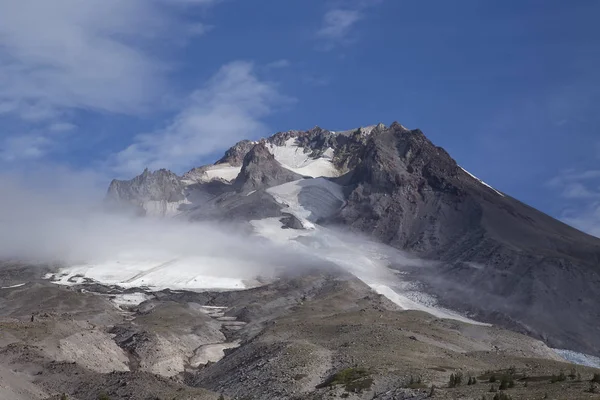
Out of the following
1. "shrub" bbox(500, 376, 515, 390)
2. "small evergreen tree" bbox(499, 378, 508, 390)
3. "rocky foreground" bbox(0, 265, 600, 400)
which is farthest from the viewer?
"rocky foreground" bbox(0, 265, 600, 400)

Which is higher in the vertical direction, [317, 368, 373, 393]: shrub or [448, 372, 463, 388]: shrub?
[448, 372, 463, 388]: shrub

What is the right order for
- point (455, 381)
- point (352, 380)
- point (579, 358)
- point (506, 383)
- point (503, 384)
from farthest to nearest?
point (579, 358), point (352, 380), point (455, 381), point (506, 383), point (503, 384)

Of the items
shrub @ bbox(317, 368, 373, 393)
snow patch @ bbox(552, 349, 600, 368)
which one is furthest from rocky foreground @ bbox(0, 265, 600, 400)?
snow patch @ bbox(552, 349, 600, 368)

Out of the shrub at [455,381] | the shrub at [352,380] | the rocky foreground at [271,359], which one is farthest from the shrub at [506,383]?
the shrub at [352,380]

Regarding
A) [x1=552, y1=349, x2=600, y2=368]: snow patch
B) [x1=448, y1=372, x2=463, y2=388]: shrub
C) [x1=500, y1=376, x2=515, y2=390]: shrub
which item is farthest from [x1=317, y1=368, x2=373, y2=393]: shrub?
[x1=552, y1=349, x2=600, y2=368]: snow patch

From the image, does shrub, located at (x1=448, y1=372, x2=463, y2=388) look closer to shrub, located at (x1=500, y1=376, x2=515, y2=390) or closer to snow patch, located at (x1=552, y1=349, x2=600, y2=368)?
shrub, located at (x1=500, y1=376, x2=515, y2=390)

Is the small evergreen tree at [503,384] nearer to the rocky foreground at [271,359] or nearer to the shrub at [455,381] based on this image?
the rocky foreground at [271,359]

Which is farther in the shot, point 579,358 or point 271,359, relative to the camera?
point 579,358

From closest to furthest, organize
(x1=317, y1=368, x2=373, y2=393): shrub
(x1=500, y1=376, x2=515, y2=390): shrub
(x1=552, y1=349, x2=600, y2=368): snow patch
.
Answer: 1. (x1=500, y1=376, x2=515, y2=390): shrub
2. (x1=317, y1=368, x2=373, y2=393): shrub
3. (x1=552, y1=349, x2=600, y2=368): snow patch

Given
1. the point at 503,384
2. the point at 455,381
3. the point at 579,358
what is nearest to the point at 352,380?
the point at 455,381

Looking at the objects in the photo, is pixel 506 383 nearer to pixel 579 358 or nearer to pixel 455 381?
pixel 455 381

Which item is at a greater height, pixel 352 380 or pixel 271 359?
pixel 352 380

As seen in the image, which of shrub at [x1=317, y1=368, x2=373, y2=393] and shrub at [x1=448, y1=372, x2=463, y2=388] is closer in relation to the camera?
shrub at [x1=448, y1=372, x2=463, y2=388]

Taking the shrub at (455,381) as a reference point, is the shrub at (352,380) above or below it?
below
